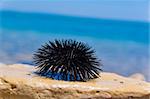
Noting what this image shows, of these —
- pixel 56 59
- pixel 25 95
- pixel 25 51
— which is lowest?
pixel 25 95

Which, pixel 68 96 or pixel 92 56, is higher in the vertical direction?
pixel 92 56

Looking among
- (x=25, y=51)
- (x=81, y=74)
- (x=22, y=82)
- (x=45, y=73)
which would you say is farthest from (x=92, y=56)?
(x=25, y=51)

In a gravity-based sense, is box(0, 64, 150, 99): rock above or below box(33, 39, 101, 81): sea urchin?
below

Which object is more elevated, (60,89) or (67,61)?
(67,61)

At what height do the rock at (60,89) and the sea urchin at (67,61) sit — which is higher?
the sea urchin at (67,61)

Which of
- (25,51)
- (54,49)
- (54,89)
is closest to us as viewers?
(54,89)

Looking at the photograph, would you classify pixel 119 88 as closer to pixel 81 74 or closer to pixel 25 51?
pixel 81 74

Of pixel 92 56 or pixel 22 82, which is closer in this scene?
pixel 22 82

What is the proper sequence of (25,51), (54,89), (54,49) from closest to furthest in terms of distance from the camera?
1. (54,89)
2. (54,49)
3. (25,51)
